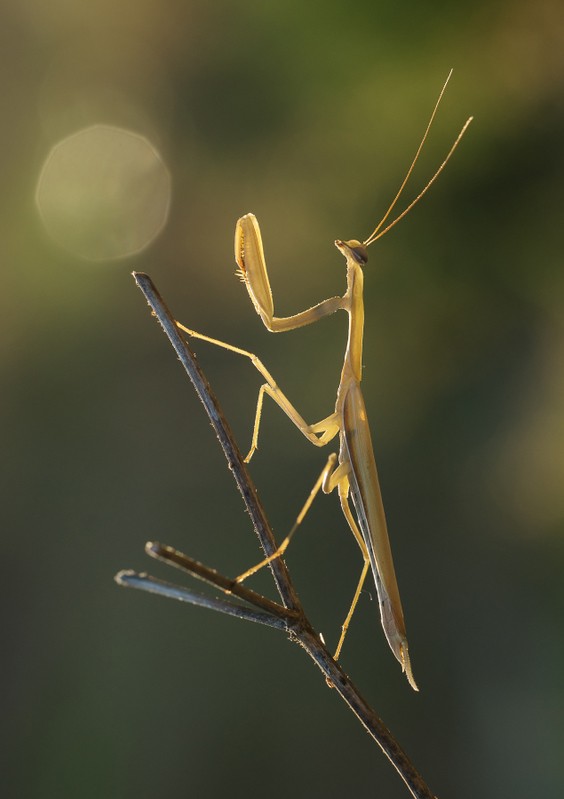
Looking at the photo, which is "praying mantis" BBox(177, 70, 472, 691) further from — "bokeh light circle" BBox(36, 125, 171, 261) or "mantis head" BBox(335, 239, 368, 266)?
"bokeh light circle" BBox(36, 125, 171, 261)

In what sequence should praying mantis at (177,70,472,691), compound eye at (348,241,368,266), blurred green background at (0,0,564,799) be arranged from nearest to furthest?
praying mantis at (177,70,472,691) → compound eye at (348,241,368,266) → blurred green background at (0,0,564,799)

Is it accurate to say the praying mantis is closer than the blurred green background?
Yes

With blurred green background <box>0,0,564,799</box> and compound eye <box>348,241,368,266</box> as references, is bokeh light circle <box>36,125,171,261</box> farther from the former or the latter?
compound eye <box>348,241,368,266</box>

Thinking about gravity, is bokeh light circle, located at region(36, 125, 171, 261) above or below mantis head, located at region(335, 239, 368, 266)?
above

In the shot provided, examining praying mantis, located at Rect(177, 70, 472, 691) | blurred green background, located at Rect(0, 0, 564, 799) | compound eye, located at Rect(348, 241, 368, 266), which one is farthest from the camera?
blurred green background, located at Rect(0, 0, 564, 799)

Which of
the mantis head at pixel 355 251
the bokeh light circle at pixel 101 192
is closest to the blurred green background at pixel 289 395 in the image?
the bokeh light circle at pixel 101 192

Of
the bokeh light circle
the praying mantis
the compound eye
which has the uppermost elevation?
the bokeh light circle

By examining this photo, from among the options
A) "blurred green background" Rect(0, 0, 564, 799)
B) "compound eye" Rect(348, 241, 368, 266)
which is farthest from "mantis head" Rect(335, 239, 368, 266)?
"blurred green background" Rect(0, 0, 564, 799)

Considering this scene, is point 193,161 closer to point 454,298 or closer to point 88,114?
point 88,114

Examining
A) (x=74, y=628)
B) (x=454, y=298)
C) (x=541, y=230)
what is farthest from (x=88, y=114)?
(x=74, y=628)
